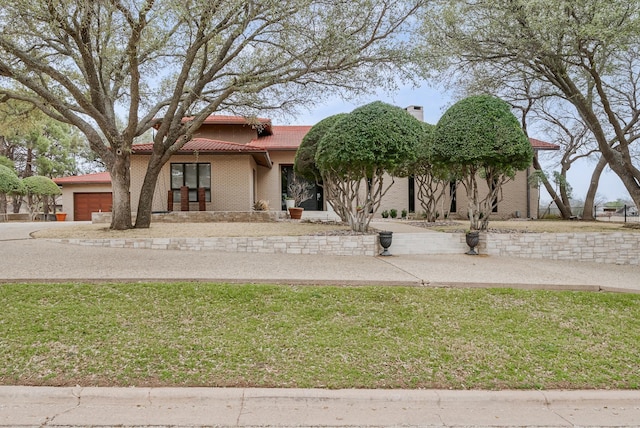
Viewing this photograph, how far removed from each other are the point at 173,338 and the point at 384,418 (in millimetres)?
2425

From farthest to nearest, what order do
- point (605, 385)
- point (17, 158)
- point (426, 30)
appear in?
point (17, 158)
point (426, 30)
point (605, 385)

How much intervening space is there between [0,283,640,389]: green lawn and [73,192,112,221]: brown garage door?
1940 cm

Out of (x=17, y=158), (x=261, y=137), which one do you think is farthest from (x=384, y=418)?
(x=17, y=158)

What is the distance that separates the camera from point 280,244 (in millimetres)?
9664

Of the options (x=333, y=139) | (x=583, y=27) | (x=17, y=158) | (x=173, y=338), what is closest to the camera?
(x=173, y=338)

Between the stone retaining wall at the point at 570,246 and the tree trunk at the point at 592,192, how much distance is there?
1195 cm

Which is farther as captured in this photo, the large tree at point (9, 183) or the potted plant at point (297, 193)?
the large tree at point (9, 183)

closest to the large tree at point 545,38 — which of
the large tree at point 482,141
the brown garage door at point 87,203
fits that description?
the large tree at point 482,141

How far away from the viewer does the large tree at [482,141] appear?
10.4 m

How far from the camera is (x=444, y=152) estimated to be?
427 inches

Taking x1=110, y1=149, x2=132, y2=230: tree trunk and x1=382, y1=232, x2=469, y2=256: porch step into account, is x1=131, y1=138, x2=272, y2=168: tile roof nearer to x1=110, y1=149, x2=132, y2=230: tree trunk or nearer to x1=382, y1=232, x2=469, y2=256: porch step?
x1=110, y1=149, x2=132, y2=230: tree trunk

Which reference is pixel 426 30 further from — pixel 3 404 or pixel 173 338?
pixel 3 404

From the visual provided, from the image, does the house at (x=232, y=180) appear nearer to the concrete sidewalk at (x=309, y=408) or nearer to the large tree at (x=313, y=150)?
the large tree at (x=313, y=150)

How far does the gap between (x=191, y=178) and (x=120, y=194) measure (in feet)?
18.0
